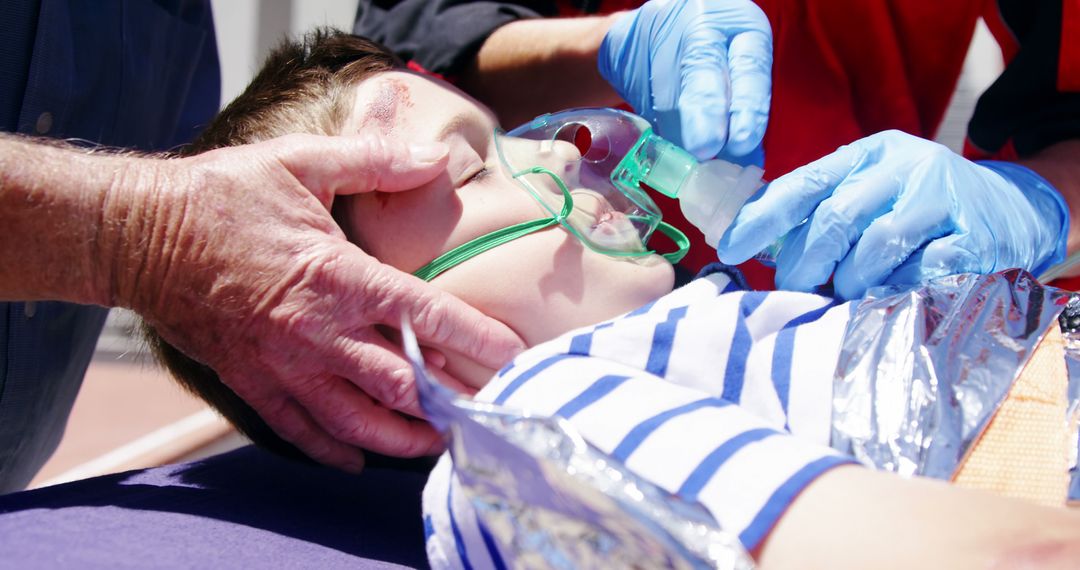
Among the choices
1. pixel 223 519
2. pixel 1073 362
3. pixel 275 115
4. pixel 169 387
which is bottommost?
pixel 169 387

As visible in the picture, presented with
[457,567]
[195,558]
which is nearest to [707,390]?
[457,567]

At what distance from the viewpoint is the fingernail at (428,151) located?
1052mm

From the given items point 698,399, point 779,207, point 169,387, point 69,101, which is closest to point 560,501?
point 698,399

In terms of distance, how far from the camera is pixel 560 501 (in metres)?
0.68

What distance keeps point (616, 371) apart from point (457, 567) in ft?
0.86

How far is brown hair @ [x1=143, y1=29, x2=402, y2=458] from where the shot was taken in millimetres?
1157

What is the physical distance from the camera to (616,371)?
0.88 metres

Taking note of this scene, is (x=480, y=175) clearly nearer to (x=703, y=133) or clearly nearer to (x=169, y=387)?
(x=703, y=133)

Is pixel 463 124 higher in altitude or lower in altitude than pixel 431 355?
higher

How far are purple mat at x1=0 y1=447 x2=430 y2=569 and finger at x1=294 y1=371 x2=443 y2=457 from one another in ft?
0.43

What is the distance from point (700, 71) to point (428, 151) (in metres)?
0.45

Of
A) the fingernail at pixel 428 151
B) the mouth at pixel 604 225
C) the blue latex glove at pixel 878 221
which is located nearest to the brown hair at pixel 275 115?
the fingernail at pixel 428 151

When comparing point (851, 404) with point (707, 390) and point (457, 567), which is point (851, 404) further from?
point (457, 567)

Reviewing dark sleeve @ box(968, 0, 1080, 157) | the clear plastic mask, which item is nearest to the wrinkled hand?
the clear plastic mask
